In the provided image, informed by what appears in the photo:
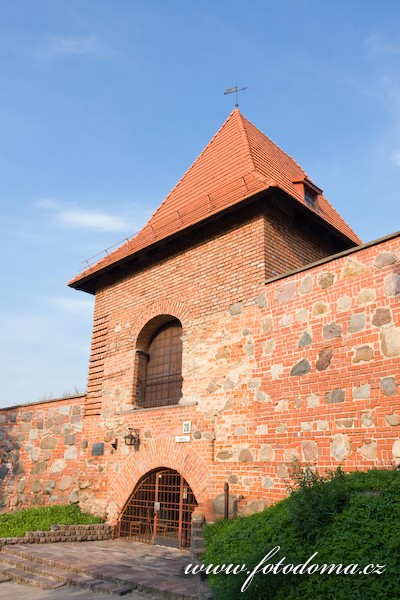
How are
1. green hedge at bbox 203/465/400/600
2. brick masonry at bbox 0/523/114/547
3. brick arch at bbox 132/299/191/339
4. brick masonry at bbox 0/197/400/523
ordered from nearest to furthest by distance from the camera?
green hedge at bbox 203/465/400/600 < brick masonry at bbox 0/197/400/523 < brick masonry at bbox 0/523/114/547 < brick arch at bbox 132/299/191/339

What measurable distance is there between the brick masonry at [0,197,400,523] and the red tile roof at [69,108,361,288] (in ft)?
1.44

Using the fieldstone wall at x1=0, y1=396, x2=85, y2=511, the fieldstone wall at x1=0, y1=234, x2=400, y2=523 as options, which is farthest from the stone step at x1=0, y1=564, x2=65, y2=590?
the fieldstone wall at x1=0, y1=396, x2=85, y2=511

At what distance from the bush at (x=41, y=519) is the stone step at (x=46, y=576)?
158 centimetres

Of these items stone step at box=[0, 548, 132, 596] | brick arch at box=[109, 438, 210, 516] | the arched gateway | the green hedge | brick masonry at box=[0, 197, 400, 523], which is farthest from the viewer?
the arched gateway

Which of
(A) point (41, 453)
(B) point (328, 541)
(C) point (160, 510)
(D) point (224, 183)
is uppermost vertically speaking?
(D) point (224, 183)

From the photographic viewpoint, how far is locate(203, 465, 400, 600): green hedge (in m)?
4.02

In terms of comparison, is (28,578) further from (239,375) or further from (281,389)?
(281,389)

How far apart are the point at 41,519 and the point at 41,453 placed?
2247 millimetres

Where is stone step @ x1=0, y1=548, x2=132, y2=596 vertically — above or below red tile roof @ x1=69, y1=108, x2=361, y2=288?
below

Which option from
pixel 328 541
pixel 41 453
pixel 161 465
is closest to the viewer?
pixel 328 541

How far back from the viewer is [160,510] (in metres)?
9.52

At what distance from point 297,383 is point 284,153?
8.50 m

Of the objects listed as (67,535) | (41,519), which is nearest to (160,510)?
(67,535)

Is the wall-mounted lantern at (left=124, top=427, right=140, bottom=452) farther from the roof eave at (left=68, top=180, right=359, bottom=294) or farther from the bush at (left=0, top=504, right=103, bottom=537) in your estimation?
the roof eave at (left=68, top=180, right=359, bottom=294)
